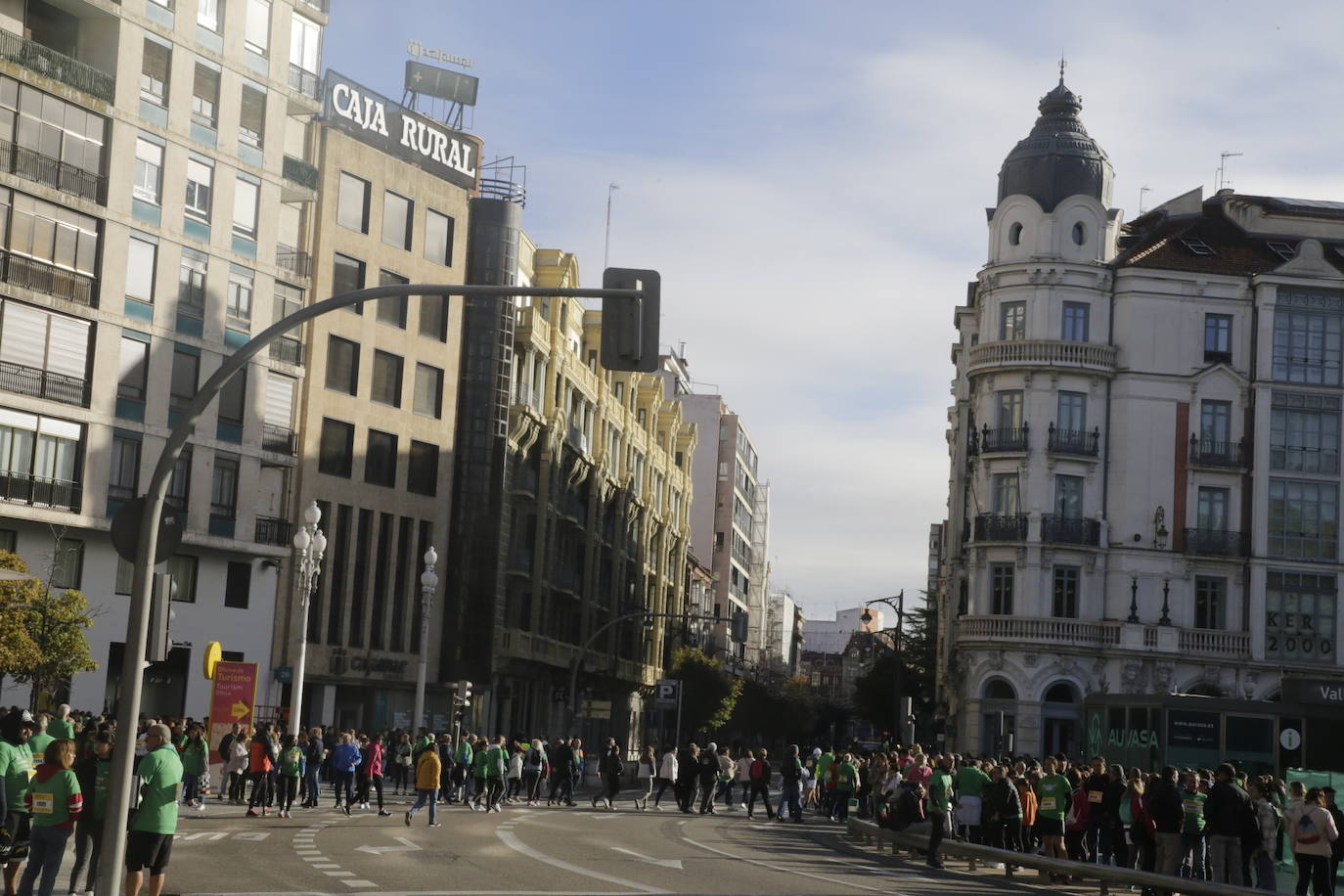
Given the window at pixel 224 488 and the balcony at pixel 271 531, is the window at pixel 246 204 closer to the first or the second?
the window at pixel 224 488

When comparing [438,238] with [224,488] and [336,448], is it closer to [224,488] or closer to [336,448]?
[336,448]

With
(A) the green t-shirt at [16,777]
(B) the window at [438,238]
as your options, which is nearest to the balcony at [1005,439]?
(B) the window at [438,238]

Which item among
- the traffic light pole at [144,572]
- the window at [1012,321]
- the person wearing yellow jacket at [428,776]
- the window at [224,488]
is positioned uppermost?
the window at [1012,321]

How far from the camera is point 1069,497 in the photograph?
64.8 m

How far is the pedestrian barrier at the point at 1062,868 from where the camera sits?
1997 cm

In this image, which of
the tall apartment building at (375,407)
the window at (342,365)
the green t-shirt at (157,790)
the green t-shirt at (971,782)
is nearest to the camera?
the green t-shirt at (157,790)

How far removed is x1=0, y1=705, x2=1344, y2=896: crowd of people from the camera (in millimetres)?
15008

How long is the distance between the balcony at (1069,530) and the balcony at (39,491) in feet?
111

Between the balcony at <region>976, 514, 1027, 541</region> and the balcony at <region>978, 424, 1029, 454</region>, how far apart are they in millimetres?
2350

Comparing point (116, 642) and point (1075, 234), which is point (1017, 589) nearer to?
point (1075, 234)

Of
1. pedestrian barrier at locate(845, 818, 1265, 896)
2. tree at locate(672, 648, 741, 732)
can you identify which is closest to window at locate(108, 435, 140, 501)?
pedestrian barrier at locate(845, 818, 1265, 896)

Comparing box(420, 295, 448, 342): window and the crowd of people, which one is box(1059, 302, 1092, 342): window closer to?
box(420, 295, 448, 342): window

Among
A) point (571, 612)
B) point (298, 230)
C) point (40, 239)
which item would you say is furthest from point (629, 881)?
point (571, 612)

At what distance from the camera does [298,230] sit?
186 ft
